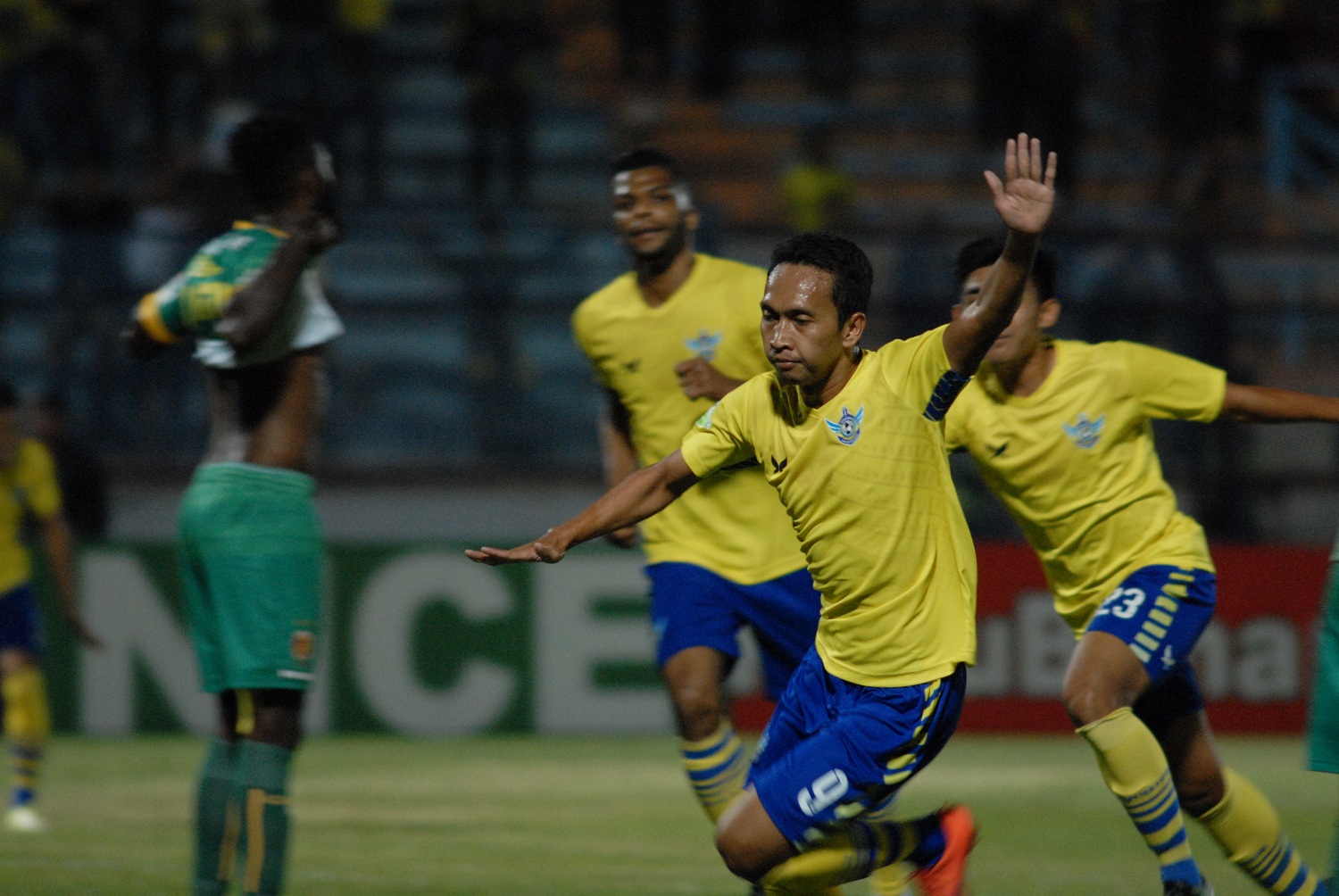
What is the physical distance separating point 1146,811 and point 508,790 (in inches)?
194

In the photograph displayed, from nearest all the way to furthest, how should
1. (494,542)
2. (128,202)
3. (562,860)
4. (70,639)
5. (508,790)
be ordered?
(562,860) → (508,790) → (70,639) → (494,542) → (128,202)

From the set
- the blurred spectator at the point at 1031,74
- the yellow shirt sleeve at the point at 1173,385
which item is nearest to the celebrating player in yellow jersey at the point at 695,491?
the yellow shirt sleeve at the point at 1173,385

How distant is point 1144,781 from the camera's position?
17.0 ft

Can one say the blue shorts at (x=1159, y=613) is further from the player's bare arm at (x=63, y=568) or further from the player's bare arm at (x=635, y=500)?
the player's bare arm at (x=63, y=568)

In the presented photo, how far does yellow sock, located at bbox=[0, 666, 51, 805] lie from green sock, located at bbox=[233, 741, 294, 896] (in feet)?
13.0

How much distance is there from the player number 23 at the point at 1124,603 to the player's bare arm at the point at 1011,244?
1.46 metres

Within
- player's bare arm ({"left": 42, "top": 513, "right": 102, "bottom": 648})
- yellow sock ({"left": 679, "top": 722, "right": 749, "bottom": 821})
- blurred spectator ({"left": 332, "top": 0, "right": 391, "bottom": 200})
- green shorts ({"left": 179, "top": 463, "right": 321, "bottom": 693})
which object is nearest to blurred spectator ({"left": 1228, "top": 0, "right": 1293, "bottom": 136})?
blurred spectator ({"left": 332, "top": 0, "right": 391, "bottom": 200})

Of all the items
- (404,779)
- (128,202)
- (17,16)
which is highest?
(17,16)

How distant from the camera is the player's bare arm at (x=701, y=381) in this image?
18.7 ft

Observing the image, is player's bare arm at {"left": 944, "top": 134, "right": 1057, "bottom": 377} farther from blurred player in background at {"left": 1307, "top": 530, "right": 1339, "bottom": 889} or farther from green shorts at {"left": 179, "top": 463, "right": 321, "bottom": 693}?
green shorts at {"left": 179, "top": 463, "right": 321, "bottom": 693}

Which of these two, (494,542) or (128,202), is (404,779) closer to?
(494,542)

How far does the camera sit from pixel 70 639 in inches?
474

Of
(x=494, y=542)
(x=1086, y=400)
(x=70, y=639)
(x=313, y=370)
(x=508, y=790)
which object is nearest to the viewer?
(x=313, y=370)

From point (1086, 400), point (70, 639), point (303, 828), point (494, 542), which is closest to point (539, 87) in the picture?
point (494, 542)
